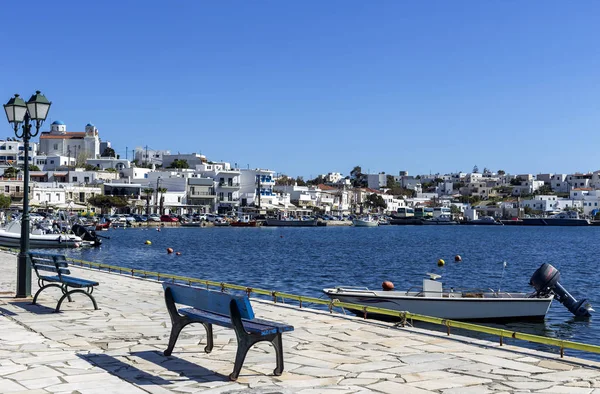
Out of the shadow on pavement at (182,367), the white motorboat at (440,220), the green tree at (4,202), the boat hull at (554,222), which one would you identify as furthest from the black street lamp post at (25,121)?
the boat hull at (554,222)

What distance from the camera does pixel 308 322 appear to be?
12.0 meters

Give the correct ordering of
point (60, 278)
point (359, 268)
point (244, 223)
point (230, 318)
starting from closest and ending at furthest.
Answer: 1. point (230, 318)
2. point (60, 278)
3. point (359, 268)
4. point (244, 223)

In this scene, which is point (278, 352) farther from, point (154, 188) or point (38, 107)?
point (154, 188)

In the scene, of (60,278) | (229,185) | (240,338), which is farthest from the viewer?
(229,185)

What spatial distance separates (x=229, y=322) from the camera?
26.1 feet

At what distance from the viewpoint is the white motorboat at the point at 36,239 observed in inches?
1884

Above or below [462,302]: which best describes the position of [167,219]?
below

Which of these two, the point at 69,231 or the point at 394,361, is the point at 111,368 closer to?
the point at 394,361

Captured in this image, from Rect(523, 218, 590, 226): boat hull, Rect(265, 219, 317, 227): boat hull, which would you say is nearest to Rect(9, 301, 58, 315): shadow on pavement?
Rect(265, 219, 317, 227): boat hull

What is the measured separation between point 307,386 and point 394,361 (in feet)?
5.54

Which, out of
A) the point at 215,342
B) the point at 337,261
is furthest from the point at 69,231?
the point at 215,342

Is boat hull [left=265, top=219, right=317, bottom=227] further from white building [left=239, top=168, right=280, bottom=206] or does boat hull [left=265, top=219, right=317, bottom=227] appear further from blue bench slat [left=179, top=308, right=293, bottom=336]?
blue bench slat [left=179, top=308, right=293, bottom=336]

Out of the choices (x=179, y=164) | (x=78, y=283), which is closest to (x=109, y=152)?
(x=179, y=164)

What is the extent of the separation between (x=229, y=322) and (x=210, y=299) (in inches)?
19.4
